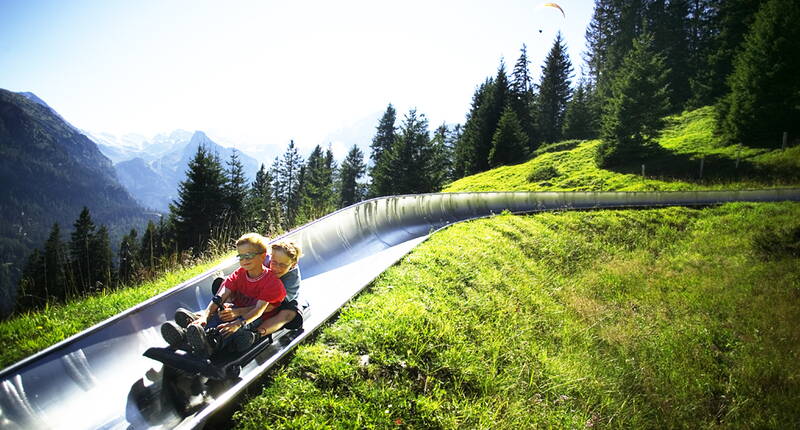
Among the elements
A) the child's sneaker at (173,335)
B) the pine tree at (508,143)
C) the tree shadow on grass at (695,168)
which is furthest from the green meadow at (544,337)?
the pine tree at (508,143)

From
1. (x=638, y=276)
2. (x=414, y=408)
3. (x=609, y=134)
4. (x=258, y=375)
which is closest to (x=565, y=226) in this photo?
(x=638, y=276)

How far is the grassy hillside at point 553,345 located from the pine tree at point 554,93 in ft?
135

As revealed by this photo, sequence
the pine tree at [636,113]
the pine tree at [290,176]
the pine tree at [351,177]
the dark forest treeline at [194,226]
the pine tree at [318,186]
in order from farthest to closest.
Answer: the pine tree at [290,176], the pine tree at [351,177], the pine tree at [636,113], the pine tree at [318,186], the dark forest treeline at [194,226]

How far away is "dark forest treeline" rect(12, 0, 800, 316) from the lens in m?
9.02

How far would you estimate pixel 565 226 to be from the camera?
12242 mm

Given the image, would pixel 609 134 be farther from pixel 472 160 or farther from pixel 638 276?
pixel 638 276

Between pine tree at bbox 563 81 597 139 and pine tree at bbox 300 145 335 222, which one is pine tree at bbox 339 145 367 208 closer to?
pine tree at bbox 300 145 335 222

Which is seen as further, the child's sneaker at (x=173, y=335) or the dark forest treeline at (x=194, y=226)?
the dark forest treeline at (x=194, y=226)

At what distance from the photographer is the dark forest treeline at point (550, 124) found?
902cm

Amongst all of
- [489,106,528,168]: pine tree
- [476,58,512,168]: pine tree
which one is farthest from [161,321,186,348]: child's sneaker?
[476,58,512,168]: pine tree

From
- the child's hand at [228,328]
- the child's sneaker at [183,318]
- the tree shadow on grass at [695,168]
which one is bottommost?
the child's hand at [228,328]

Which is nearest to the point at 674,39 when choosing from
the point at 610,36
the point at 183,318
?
the point at 610,36

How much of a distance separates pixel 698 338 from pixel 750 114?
21645 millimetres

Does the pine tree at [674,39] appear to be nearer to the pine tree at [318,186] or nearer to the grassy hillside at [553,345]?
the grassy hillside at [553,345]
